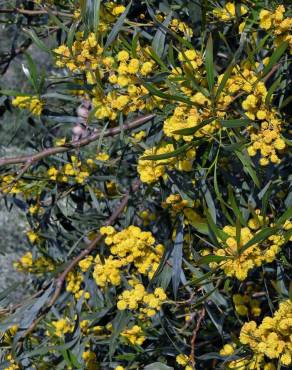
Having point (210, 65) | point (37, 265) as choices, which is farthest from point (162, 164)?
point (37, 265)

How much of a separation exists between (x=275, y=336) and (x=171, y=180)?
406 millimetres

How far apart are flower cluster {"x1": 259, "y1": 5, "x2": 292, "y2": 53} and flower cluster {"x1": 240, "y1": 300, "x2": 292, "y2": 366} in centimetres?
48

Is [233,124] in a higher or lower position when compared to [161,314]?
higher

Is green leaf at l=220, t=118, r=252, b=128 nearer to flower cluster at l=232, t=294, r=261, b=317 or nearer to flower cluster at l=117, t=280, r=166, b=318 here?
flower cluster at l=117, t=280, r=166, b=318

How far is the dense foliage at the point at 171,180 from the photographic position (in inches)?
44.1

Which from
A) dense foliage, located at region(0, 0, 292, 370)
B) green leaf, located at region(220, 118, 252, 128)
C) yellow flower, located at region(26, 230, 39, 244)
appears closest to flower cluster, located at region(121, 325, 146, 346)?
dense foliage, located at region(0, 0, 292, 370)

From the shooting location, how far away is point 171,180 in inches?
52.9

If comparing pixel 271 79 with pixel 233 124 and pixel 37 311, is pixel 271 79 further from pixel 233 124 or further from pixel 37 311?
pixel 37 311

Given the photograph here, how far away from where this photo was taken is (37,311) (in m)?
1.61

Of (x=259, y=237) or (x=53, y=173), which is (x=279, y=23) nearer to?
(x=259, y=237)

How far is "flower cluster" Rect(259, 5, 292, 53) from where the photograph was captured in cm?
111

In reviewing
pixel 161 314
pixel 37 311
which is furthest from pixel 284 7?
pixel 37 311

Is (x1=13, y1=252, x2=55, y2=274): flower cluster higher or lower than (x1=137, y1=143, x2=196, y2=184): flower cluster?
above

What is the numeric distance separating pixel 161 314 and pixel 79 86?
579mm
